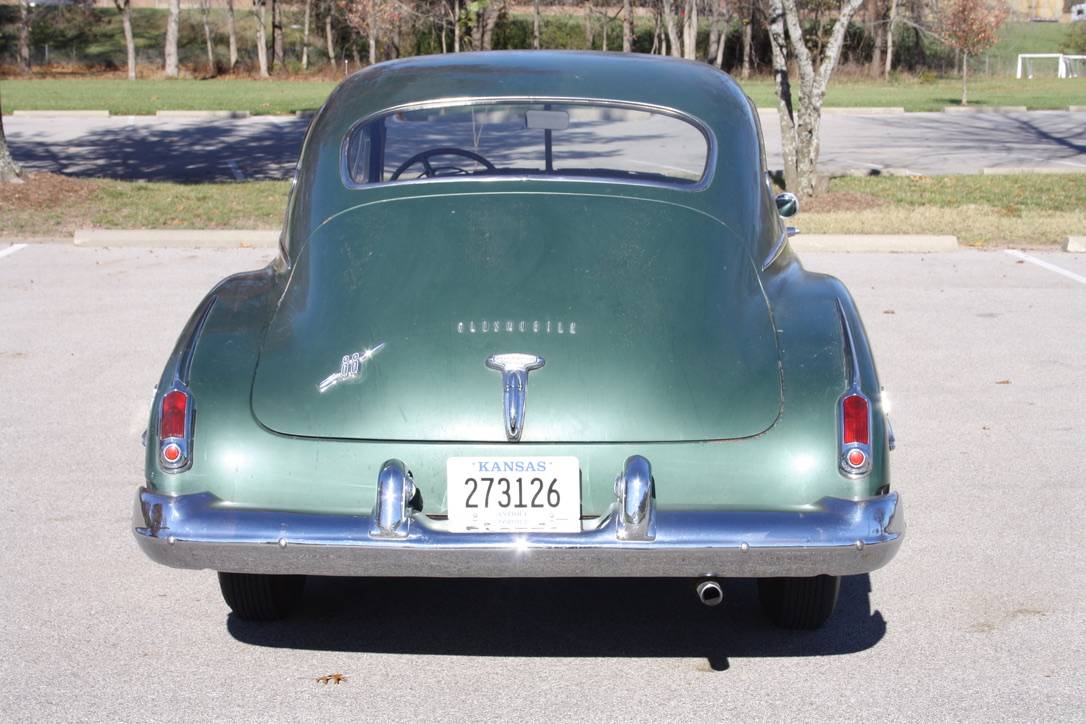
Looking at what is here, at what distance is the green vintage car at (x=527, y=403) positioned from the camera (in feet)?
11.3

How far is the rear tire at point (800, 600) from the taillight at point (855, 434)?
541 mm

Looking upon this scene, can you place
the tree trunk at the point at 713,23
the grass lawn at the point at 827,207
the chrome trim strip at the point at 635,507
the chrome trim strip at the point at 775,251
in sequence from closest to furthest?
the chrome trim strip at the point at 635,507 → the chrome trim strip at the point at 775,251 → the grass lawn at the point at 827,207 → the tree trunk at the point at 713,23

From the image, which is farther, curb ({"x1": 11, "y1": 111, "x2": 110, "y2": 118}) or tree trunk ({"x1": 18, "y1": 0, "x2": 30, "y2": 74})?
tree trunk ({"x1": 18, "y1": 0, "x2": 30, "y2": 74})

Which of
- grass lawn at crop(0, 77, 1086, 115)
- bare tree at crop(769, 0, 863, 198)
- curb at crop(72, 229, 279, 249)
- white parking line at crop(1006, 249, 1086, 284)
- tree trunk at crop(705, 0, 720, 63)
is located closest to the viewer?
white parking line at crop(1006, 249, 1086, 284)

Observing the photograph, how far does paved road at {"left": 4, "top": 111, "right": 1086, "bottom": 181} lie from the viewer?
1744 cm

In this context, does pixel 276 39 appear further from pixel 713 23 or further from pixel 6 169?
pixel 6 169

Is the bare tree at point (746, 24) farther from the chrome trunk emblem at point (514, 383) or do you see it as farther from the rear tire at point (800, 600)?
the chrome trunk emblem at point (514, 383)

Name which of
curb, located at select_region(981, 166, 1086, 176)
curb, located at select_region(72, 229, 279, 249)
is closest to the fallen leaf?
curb, located at select_region(72, 229, 279, 249)

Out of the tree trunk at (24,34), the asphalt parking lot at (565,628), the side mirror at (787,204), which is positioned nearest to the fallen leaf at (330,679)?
the asphalt parking lot at (565,628)

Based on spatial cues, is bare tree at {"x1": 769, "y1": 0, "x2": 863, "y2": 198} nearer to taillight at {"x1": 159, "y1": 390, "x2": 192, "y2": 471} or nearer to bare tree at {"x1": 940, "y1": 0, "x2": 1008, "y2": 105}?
taillight at {"x1": 159, "y1": 390, "x2": 192, "y2": 471}

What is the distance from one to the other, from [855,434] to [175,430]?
5.98 feet

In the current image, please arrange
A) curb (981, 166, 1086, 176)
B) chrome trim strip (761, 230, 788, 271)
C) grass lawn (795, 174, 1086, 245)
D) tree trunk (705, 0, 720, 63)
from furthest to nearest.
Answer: tree trunk (705, 0, 720, 63), curb (981, 166, 1086, 176), grass lawn (795, 174, 1086, 245), chrome trim strip (761, 230, 788, 271)

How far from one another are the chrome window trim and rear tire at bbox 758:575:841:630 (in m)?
1.29

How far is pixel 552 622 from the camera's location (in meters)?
4.23
